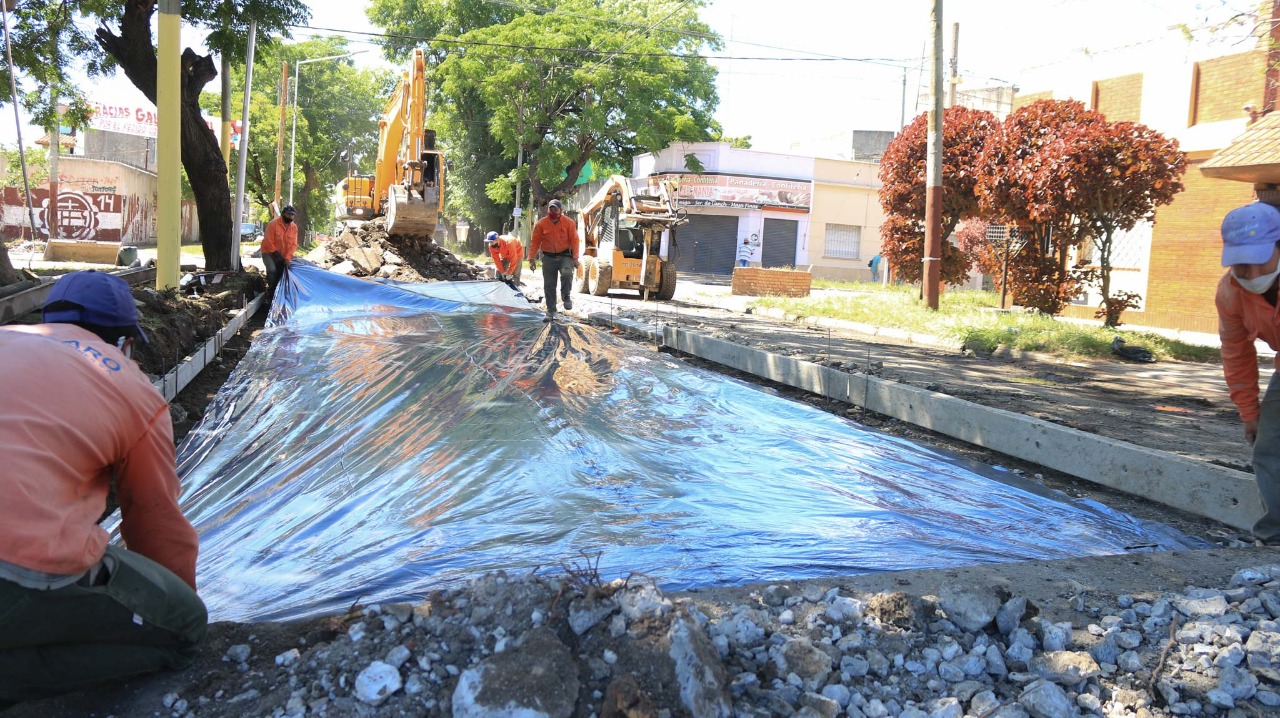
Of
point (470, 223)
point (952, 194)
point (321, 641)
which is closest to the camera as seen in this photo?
point (321, 641)

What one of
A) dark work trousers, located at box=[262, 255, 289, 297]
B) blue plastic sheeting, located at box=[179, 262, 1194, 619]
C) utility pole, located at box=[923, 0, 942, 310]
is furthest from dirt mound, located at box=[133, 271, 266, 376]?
utility pole, located at box=[923, 0, 942, 310]

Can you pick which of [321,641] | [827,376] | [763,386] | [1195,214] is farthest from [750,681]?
[1195,214]

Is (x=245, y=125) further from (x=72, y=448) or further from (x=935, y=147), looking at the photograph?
(x=72, y=448)

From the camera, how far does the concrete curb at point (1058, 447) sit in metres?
4.35

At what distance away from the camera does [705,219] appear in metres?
35.3

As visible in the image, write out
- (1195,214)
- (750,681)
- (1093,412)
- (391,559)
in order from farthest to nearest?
(1195,214) → (1093,412) → (391,559) → (750,681)

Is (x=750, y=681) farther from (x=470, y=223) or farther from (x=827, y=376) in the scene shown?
(x=470, y=223)

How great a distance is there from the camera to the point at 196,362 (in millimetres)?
7023

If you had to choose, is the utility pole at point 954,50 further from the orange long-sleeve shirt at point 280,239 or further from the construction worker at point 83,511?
the construction worker at point 83,511

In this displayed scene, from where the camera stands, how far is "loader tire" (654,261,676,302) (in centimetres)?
1841

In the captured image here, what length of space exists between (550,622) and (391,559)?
98cm

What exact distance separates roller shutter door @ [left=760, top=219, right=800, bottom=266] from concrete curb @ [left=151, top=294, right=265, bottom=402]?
2695 cm

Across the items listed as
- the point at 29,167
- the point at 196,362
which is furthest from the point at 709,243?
the point at 196,362

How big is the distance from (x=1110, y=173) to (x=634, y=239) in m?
9.54
